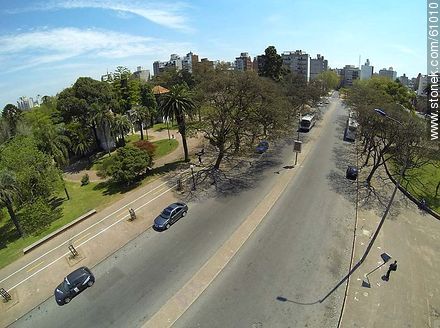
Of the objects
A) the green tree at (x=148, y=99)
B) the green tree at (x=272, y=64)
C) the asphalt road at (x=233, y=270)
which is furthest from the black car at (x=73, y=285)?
the green tree at (x=272, y=64)

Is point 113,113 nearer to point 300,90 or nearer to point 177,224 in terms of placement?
point 177,224

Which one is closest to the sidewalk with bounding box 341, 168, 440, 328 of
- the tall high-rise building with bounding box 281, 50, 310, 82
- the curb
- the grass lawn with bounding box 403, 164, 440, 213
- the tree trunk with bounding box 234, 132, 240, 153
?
the grass lawn with bounding box 403, 164, 440, 213

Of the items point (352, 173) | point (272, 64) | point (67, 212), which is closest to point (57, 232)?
point (67, 212)

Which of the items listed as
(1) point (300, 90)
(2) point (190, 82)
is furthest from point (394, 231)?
(2) point (190, 82)

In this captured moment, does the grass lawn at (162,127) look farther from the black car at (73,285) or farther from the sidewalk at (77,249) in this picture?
the black car at (73,285)

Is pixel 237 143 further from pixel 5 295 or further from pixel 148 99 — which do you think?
pixel 148 99
